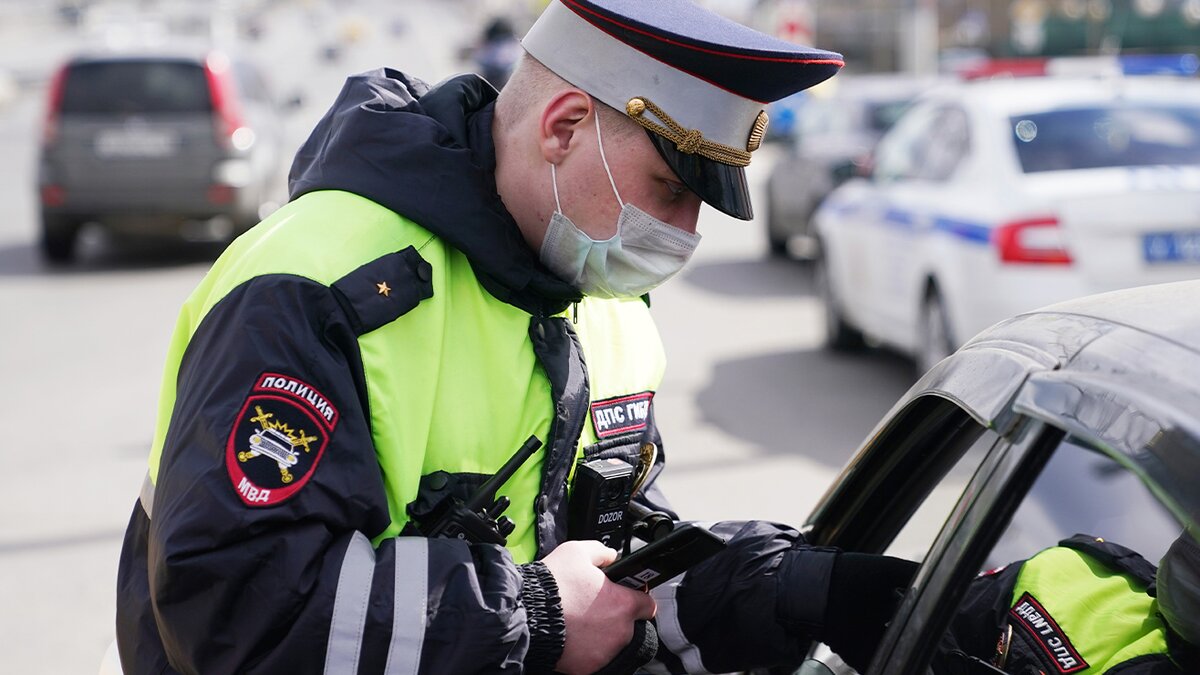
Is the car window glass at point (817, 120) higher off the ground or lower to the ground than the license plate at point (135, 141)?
higher

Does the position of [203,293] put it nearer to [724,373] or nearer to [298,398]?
[298,398]

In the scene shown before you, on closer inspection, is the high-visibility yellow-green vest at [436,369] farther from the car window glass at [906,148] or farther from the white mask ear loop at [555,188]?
the car window glass at [906,148]

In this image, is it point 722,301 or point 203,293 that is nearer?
point 203,293

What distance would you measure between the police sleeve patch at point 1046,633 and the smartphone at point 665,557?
17.1 inches

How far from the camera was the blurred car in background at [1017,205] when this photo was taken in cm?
612

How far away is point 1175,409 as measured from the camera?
1452 millimetres

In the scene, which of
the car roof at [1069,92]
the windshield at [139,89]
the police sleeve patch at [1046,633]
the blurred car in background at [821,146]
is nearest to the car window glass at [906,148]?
the car roof at [1069,92]

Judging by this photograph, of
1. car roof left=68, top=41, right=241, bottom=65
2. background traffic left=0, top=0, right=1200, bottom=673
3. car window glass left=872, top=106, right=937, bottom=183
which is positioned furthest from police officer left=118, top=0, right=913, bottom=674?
car roof left=68, top=41, right=241, bottom=65

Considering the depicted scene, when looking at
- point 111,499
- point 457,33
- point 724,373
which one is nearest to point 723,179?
point 111,499

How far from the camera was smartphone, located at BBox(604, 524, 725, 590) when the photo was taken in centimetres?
196

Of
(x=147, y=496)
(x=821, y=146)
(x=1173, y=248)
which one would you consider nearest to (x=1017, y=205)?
(x=1173, y=248)

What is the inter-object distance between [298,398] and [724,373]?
672 centimetres

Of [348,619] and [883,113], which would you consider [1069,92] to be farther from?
[348,619]

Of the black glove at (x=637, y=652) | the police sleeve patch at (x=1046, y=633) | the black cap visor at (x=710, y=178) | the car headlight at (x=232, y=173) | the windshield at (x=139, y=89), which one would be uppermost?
the black cap visor at (x=710, y=178)
